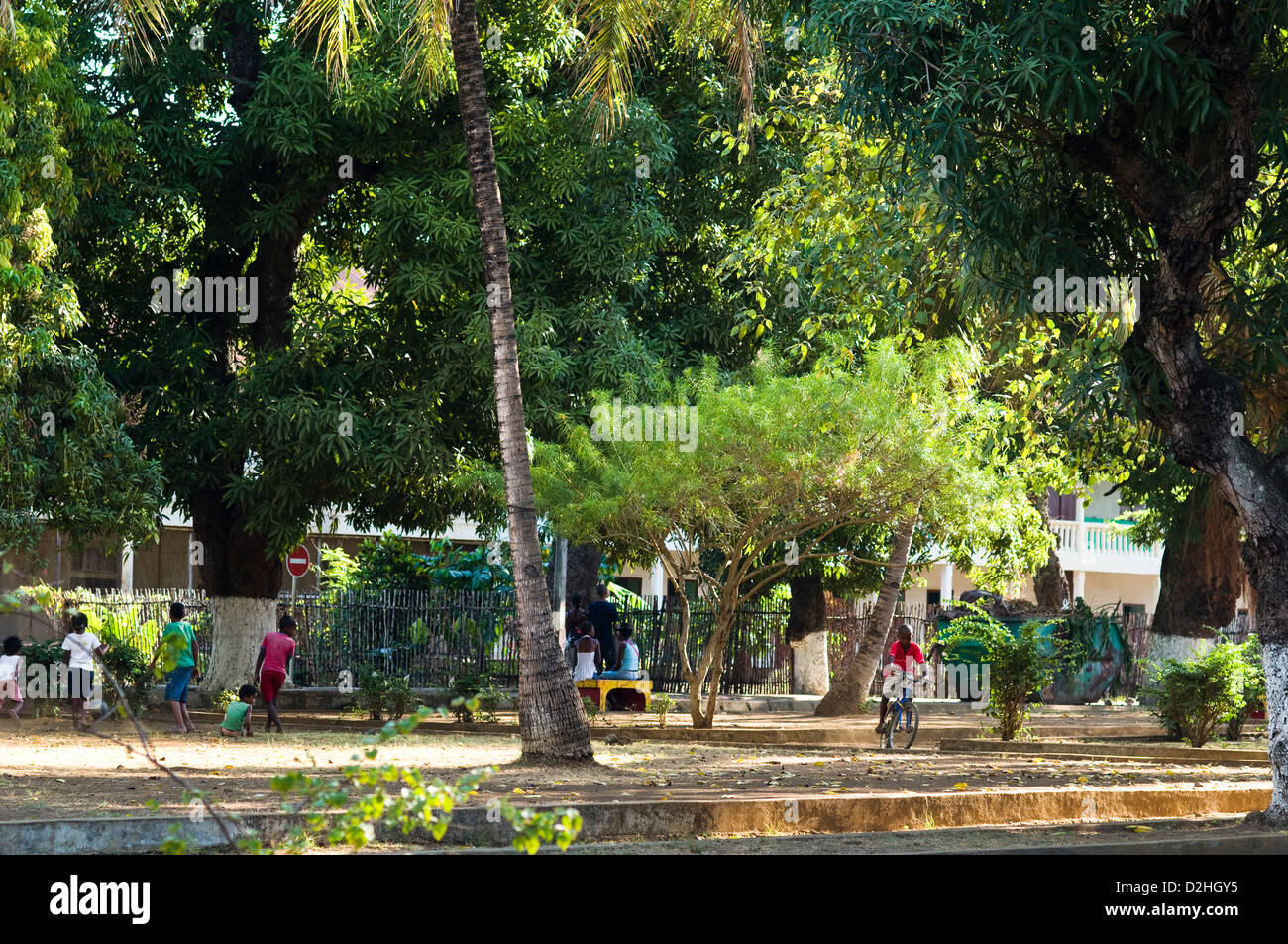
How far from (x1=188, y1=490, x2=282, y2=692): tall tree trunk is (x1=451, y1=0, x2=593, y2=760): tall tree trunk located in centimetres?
892

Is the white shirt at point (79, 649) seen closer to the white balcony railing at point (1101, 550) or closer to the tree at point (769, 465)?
the tree at point (769, 465)

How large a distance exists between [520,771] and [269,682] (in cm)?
635

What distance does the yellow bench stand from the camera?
21359mm

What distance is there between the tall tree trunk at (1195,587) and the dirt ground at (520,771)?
582 cm

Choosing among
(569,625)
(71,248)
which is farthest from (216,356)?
(569,625)

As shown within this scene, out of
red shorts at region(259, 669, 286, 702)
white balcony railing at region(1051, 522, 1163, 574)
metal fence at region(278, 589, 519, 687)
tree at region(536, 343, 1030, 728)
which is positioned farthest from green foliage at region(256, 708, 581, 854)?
white balcony railing at region(1051, 522, 1163, 574)

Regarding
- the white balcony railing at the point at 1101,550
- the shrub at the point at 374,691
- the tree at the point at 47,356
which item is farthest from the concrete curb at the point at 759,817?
the white balcony railing at the point at 1101,550

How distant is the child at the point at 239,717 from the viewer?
17.1 m

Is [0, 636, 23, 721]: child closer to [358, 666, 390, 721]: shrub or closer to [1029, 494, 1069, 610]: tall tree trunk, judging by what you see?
[358, 666, 390, 721]: shrub

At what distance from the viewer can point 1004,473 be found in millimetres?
20969

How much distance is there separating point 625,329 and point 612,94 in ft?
16.2

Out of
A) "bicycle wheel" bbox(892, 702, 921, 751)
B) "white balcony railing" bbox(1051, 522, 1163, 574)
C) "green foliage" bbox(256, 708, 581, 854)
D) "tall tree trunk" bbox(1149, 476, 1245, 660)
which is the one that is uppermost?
"white balcony railing" bbox(1051, 522, 1163, 574)

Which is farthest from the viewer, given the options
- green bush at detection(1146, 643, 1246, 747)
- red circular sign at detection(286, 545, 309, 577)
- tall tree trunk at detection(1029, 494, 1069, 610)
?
tall tree trunk at detection(1029, 494, 1069, 610)

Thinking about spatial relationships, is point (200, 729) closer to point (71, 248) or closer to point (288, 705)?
point (288, 705)
